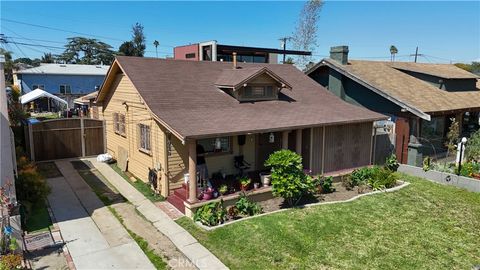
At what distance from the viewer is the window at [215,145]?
43.7 ft

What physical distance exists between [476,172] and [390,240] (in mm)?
7920

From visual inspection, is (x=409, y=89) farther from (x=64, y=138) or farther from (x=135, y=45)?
(x=135, y=45)

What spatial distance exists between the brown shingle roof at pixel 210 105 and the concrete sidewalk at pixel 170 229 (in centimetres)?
Answer: 281

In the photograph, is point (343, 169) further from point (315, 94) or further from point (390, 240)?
point (390, 240)

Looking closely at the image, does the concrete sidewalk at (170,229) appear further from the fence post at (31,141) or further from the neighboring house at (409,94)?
the neighboring house at (409,94)

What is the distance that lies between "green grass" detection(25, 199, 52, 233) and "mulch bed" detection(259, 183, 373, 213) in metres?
6.80

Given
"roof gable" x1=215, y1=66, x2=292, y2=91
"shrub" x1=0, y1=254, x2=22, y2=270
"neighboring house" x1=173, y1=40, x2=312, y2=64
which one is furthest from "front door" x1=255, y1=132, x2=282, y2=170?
"neighboring house" x1=173, y1=40, x2=312, y2=64

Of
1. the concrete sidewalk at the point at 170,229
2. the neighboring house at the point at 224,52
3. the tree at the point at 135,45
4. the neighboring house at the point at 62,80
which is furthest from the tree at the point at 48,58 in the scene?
the concrete sidewalk at the point at 170,229

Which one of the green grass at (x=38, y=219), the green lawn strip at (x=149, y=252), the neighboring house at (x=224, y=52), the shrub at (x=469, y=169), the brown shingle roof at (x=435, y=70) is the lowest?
the green lawn strip at (x=149, y=252)

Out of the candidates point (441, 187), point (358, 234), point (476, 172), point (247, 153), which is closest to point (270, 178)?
point (247, 153)

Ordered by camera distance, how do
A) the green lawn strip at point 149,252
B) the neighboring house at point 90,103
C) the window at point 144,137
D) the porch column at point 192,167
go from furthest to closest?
the neighboring house at point 90,103
the window at point 144,137
the porch column at point 192,167
the green lawn strip at point 149,252

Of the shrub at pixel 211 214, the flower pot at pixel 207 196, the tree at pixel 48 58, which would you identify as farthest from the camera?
the tree at pixel 48 58

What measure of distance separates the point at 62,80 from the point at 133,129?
38.5 metres

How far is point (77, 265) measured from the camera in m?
Answer: 8.12
